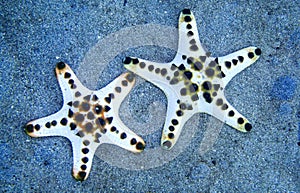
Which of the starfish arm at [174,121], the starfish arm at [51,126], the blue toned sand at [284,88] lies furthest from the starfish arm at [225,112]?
the starfish arm at [51,126]

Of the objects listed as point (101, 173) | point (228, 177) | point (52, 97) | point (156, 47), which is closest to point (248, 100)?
point (228, 177)

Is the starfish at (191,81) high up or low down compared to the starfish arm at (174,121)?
up

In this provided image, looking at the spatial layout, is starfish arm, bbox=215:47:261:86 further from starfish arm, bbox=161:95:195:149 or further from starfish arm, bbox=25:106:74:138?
starfish arm, bbox=25:106:74:138

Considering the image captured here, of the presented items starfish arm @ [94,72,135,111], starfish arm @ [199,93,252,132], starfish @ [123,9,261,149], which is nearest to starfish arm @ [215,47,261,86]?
starfish @ [123,9,261,149]

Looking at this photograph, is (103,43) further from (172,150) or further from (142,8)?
(172,150)

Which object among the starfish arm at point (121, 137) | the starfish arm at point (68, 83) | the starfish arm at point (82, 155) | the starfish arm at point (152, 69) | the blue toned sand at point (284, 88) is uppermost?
the blue toned sand at point (284, 88)

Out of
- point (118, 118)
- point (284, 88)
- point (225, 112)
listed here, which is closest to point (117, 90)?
point (118, 118)

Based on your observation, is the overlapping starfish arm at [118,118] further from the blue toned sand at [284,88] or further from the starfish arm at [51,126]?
the blue toned sand at [284,88]
